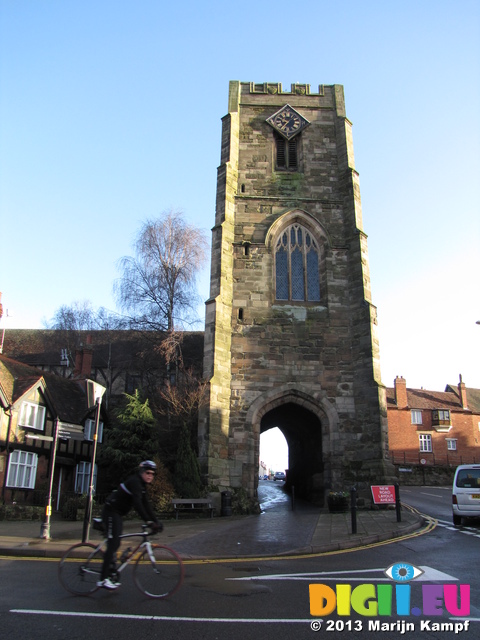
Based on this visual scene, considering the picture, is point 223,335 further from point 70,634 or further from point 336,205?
point 70,634

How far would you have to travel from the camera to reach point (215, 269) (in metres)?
21.6

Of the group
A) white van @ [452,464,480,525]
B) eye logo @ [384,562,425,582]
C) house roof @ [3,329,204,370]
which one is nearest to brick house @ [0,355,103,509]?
house roof @ [3,329,204,370]

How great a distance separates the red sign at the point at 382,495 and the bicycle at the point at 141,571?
10.4 metres

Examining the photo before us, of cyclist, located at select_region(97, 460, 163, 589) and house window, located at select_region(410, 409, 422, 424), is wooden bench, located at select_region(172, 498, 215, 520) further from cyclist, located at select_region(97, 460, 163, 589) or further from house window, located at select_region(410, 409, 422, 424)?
house window, located at select_region(410, 409, 422, 424)

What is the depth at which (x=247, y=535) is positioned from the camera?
1196cm

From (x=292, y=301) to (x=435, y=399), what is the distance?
34341 mm

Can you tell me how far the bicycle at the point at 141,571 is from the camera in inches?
239

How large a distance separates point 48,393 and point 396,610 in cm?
2015

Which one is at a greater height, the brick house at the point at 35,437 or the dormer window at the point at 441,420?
the dormer window at the point at 441,420

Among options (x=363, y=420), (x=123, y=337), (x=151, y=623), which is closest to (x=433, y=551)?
(x=151, y=623)

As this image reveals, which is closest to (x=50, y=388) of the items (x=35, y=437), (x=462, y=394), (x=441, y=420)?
(x=35, y=437)

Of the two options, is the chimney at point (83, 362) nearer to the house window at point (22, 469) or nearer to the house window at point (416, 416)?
the house window at point (22, 469)

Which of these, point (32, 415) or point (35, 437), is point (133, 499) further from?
point (32, 415)

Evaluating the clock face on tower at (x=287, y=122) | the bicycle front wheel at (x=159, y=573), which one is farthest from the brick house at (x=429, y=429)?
the bicycle front wheel at (x=159, y=573)
